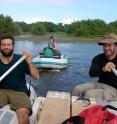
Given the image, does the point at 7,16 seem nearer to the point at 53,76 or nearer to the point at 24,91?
the point at 53,76

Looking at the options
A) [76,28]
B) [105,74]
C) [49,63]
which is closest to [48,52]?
[49,63]

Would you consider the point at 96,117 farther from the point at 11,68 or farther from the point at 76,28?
the point at 76,28

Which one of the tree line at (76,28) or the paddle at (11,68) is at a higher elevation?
the paddle at (11,68)

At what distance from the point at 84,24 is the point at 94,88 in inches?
2703

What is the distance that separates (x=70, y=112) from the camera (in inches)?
172

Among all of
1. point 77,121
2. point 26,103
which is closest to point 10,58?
point 26,103

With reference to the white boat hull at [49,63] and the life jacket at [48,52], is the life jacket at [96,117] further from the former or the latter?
the life jacket at [48,52]

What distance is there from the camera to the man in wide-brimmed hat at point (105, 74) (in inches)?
200

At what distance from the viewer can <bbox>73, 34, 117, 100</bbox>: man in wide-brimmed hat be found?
5.09 metres

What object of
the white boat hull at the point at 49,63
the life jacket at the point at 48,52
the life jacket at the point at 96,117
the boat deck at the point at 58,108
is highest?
the life jacket at the point at 96,117

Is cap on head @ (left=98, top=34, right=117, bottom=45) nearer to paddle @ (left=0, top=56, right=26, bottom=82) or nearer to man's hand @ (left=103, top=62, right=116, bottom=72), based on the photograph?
man's hand @ (left=103, top=62, right=116, bottom=72)

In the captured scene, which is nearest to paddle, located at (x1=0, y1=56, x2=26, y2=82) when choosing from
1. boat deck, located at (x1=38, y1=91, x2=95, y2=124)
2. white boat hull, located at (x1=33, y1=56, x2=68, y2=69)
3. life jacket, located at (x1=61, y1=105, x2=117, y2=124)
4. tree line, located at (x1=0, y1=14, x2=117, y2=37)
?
boat deck, located at (x1=38, y1=91, x2=95, y2=124)

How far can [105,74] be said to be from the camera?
528cm

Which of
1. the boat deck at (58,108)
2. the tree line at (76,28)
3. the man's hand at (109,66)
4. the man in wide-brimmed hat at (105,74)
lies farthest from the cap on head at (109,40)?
the tree line at (76,28)
